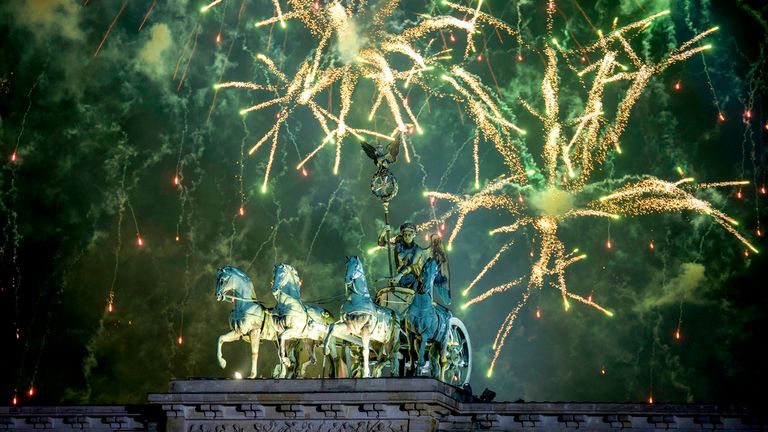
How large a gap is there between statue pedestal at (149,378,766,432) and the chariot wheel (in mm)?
1245

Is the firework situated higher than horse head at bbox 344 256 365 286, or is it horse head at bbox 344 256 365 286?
the firework

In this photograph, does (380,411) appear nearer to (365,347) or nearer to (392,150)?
(365,347)

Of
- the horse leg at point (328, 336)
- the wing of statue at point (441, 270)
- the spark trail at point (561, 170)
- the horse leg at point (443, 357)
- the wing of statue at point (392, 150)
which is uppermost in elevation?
the spark trail at point (561, 170)

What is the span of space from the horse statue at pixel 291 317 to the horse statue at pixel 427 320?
239cm

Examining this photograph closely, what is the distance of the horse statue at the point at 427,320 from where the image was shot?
34344 millimetres

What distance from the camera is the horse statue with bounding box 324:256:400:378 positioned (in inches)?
1342

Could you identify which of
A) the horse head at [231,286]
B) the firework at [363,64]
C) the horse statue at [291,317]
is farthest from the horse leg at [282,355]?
the firework at [363,64]

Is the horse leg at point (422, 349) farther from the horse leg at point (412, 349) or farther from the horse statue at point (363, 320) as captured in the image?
the horse statue at point (363, 320)

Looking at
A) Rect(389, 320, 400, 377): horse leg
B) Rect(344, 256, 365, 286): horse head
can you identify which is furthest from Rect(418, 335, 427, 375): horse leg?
Rect(344, 256, 365, 286): horse head

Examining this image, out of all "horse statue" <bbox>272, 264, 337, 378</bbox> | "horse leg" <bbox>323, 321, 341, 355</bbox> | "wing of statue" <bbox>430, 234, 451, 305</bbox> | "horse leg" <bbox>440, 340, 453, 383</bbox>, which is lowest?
"horse leg" <bbox>440, 340, 453, 383</bbox>

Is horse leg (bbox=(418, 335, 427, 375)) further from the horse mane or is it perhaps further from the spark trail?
the spark trail

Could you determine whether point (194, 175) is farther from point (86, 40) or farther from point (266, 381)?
point (266, 381)

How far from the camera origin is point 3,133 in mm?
51500

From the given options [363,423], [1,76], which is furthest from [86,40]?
[363,423]
